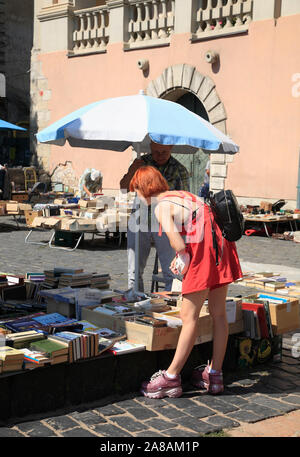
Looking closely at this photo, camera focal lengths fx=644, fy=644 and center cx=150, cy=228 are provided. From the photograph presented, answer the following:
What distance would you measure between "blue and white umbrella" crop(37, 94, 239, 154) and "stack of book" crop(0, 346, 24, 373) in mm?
2200

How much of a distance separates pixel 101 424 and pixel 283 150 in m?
11.4

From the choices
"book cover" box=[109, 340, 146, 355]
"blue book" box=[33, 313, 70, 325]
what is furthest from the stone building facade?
"book cover" box=[109, 340, 146, 355]

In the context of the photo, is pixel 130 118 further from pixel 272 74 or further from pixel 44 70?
pixel 44 70

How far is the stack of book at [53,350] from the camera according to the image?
415 centimetres

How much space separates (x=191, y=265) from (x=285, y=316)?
1.35 meters

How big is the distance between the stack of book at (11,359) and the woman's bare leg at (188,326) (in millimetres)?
1066

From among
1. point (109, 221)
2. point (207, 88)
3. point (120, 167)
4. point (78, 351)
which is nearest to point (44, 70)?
point (120, 167)

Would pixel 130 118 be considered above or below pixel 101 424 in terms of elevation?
above

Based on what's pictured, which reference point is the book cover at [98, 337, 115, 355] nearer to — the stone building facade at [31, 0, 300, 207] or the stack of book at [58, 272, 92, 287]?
the stack of book at [58, 272, 92, 287]

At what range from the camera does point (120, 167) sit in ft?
61.7

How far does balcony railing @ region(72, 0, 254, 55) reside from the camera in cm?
1563

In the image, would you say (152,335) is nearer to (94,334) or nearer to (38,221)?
(94,334)

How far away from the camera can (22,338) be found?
4.37 metres

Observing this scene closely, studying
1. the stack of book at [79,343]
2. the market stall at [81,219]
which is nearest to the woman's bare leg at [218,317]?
the stack of book at [79,343]
